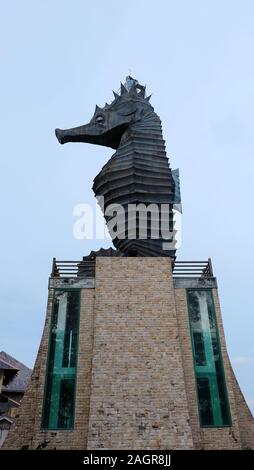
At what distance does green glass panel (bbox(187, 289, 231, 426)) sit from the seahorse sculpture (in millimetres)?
2635

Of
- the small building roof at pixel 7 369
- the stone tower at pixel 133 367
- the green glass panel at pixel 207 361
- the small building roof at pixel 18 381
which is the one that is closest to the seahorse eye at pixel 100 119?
A: the stone tower at pixel 133 367

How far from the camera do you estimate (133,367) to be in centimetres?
1161

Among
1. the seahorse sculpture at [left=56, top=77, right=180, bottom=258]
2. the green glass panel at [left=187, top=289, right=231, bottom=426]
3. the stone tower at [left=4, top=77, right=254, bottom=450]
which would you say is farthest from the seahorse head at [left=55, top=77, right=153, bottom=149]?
the green glass panel at [left=187, top=289, right=231, bottom=426]

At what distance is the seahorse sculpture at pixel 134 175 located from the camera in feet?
50.2

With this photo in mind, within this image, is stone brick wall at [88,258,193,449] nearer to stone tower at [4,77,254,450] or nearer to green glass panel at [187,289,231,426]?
stone tower at [4,77,254,450]

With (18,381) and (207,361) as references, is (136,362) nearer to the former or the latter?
(207,361)

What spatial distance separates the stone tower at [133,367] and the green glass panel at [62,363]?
0.03 meters

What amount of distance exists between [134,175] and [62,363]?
6.80m

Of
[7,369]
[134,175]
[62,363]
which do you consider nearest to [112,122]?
[134,175]

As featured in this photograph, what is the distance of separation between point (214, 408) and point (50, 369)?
4436 mm
